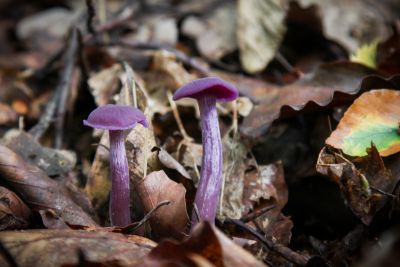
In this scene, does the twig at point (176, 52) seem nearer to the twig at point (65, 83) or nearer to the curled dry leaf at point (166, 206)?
the twig at point (65, 83)

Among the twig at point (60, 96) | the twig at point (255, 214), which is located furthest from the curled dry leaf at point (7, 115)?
the twig at point (255, 214)

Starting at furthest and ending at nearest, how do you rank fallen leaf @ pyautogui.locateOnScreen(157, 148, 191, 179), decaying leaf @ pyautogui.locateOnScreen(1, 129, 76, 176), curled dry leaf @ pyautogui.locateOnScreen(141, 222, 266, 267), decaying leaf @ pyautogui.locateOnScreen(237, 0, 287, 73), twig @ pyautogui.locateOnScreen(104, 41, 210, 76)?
decaying leaf @ pyautogui.locateOnScreen(237, 0, 287, 73) → twig @ pyautogui.locateOnScreen(104, 41, 210, 76) → decaying leaf @ pyautogui.locateOnScreen(1, 129, 76, 176) → fallen leaf @ pyautogui.locateOnScreen(157, 148, 191, 179) → curled dry leaf @ pyautogui.locateOnScreen(141, 222, 266, 267)

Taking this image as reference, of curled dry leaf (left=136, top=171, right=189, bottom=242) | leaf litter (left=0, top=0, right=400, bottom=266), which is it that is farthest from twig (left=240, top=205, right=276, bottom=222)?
curled dry leaf (left=136, top=171, right=189, bottom=242)

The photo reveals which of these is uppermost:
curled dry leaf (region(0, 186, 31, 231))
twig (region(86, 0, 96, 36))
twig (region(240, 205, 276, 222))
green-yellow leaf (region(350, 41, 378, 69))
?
twig (region(86, 0, 96, 36))

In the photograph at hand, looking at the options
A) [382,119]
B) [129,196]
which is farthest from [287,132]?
[129,196]

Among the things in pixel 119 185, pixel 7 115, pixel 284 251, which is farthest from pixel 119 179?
pixel 7 115

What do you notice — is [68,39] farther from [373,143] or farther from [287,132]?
[373,143]

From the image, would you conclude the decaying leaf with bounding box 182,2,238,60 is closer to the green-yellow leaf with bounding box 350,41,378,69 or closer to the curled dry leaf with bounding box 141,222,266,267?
the green-yellow leaf with bounding box 350,41,378,69
